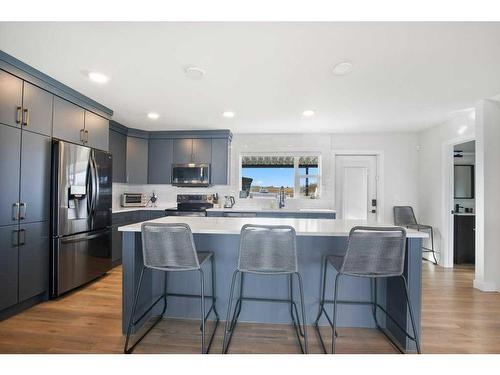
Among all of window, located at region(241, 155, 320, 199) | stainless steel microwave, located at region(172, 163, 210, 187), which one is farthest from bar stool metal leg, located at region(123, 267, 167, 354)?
window, located at region(241, 155, 320, 199)

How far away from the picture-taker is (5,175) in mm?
2033

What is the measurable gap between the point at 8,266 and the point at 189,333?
5.41 ft

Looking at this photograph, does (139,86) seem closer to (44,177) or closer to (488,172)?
(44,177)

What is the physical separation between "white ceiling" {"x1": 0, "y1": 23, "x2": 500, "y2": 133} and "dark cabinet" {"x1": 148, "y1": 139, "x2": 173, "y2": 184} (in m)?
1.16

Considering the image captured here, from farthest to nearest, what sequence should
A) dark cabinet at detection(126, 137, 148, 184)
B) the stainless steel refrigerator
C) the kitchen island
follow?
dark cabinet at detection(126, 137, 148, 184), the stainless steel refrigerator, the kitchen island

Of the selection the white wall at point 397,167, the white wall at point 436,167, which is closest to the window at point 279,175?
the white wall at point 397,167

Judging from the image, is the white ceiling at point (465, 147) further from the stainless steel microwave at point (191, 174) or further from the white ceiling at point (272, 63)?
the stainless steel microwave at point (191, 174)

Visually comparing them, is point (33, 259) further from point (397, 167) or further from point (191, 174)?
point (397, 167)

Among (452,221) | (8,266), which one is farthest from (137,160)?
(452,221)

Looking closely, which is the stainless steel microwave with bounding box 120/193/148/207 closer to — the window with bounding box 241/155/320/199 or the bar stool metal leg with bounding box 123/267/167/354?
the window with bounding box 241/155/320/199

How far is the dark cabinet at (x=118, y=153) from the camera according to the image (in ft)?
12.7

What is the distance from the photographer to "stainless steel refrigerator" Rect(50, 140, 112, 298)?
2.46 meters

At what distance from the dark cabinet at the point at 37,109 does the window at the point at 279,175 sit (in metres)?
3.02

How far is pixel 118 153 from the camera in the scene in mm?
4035
